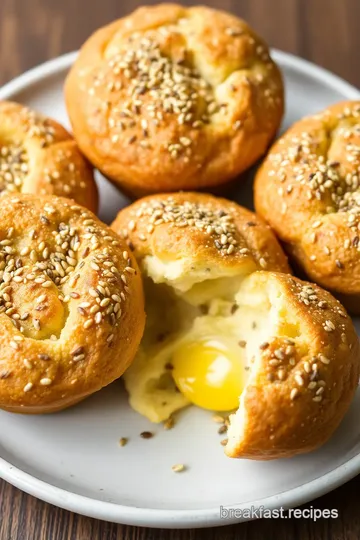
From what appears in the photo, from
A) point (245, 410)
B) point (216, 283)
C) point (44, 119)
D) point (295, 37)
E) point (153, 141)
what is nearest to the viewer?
point (245, 410)

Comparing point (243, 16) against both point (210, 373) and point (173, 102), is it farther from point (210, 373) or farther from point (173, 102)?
point (210, 373)

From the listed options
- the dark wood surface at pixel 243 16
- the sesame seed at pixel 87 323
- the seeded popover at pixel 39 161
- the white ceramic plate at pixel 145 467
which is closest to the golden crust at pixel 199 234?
the seeded popover at pixel 39 161

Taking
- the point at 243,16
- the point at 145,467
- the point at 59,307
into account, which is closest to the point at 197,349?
the point at 145,467

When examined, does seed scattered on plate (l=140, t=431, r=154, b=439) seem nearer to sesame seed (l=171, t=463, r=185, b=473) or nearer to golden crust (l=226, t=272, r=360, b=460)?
sesame seed (l=171, t=463, r=185, b=473)

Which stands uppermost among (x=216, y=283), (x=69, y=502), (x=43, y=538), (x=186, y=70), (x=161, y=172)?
(x=186, y=70)

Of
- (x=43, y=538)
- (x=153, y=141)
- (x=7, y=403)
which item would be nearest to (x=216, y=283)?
(x=153, y=141)

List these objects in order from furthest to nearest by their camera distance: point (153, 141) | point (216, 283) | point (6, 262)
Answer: point (153, 141) < point (216, 283) < point (6, 262)

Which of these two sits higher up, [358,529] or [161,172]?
[161,172]

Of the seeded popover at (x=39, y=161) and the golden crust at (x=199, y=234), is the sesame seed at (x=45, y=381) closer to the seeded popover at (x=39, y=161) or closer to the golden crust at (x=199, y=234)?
the golden crust at (x=199, y=234)

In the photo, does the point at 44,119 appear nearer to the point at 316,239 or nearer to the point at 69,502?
the point at 316,239
